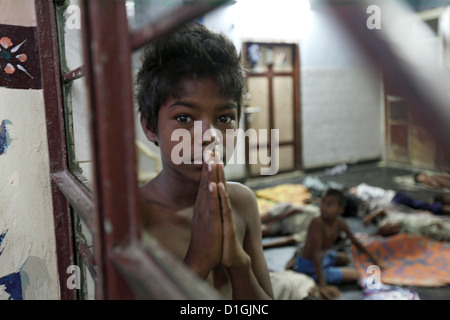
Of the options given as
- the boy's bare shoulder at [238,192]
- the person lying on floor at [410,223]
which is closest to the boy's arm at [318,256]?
the person lying on floor at [410,223]

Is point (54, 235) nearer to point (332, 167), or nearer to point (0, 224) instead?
point (0, 224)

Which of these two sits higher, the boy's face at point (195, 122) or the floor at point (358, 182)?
the boy's face at point (195, 122)

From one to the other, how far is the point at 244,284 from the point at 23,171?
2.86 feet

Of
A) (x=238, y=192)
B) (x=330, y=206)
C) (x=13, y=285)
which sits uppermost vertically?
(x=238, y=192)

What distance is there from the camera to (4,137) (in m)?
1.27

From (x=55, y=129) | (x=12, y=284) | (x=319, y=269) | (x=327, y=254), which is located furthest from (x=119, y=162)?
(x=327, y=254)

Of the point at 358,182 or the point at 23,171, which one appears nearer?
the point at 23,171

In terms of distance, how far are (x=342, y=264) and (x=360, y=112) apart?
4485 mm

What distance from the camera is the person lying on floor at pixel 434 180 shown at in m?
4.87

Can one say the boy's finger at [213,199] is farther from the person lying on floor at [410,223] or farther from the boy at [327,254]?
the person lying on floor at [410,223]

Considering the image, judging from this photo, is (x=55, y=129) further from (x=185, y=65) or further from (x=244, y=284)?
(x=244, y=284)

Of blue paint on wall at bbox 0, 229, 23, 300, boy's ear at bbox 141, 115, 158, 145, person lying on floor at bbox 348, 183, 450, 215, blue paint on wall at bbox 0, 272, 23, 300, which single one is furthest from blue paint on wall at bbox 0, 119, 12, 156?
person lying on floor at bbox 348, 183, 450, 215

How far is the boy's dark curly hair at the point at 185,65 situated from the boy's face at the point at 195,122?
20 mm

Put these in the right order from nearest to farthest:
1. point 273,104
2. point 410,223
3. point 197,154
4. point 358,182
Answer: point 197,154
point 410,223
point 358,182
point 273,104
